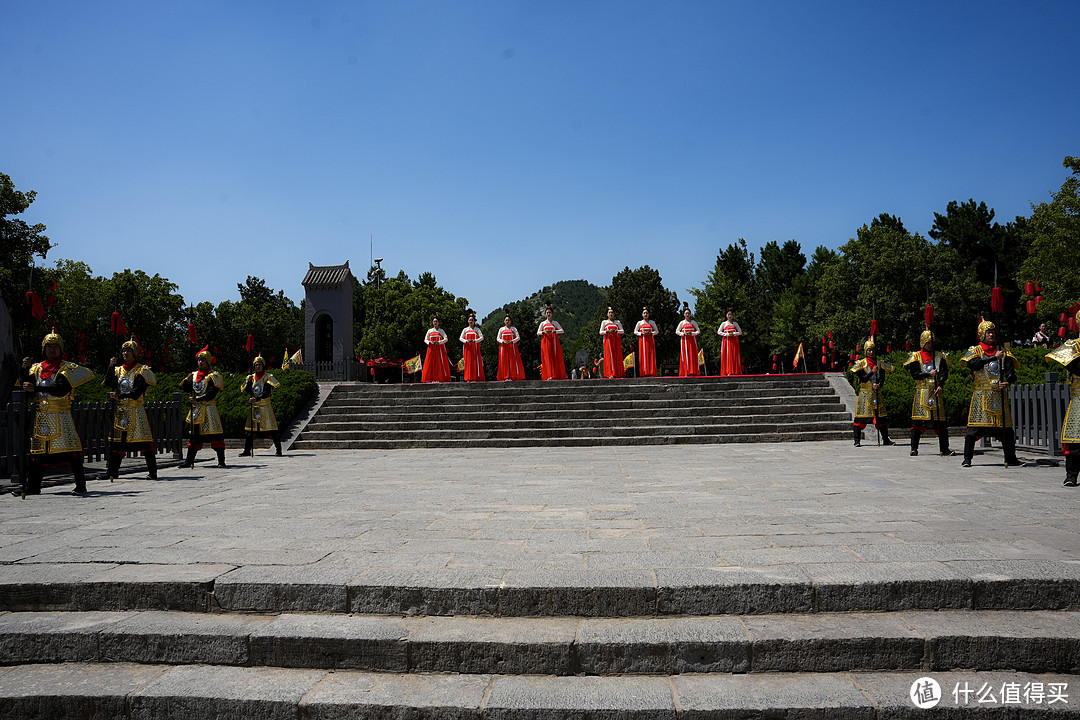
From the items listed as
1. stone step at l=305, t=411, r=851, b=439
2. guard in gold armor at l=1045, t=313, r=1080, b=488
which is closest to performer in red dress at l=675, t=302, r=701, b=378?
stone step at l=305, t=411, r=851, b=439

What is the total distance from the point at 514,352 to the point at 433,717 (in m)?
17.5

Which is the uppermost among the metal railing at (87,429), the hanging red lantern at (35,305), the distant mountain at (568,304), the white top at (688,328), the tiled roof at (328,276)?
the distant mountain at (568,304)

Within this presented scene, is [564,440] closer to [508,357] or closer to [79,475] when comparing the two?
[508,357]

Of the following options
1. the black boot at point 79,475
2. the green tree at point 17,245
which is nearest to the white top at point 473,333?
the black boot at point 79,475

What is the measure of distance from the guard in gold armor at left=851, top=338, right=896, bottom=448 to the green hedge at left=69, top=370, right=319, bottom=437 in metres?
12.7

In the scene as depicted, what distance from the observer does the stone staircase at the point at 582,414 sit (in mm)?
14188

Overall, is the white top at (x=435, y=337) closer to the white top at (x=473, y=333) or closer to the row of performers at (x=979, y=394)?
the white top at (x=473, y=333)

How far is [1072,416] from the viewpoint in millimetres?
7121

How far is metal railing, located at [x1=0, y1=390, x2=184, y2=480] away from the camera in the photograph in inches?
323

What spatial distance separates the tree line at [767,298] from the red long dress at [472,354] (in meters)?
4.17

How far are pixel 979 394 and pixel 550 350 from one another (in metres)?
12.8

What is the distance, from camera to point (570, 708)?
2910 millimetres

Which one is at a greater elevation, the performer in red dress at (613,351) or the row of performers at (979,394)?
the performer in red dress at (613,351)

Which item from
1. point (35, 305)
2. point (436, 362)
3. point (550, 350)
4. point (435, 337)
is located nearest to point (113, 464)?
point (35, 305)
